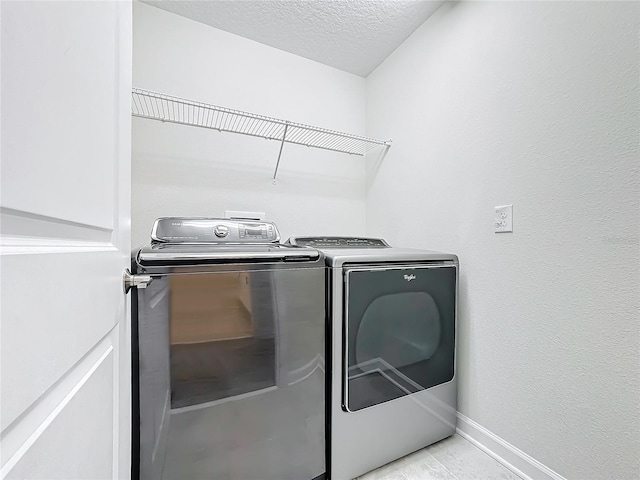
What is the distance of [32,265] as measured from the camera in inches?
9.9

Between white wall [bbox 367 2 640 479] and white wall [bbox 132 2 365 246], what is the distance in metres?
0.74

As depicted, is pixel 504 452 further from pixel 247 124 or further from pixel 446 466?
pixel 247 124

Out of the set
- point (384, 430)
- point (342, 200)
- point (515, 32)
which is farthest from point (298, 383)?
point (515, 32)

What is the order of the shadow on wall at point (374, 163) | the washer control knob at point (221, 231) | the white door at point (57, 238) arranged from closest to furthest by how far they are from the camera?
the white door at point (57, 238), the washer control knob at point (221, 231), the shadow on wall at point (374, 163)

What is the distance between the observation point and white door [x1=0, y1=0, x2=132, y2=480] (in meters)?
0.23

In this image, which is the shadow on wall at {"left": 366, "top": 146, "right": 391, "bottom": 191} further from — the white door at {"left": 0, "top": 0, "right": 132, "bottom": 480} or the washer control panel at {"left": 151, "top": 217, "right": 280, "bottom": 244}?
the white door at {"left": 0, "top": 0, "right": 132, "bottom": 480}

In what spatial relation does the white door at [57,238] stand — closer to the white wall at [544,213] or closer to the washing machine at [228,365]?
the washing machine at [228,365]

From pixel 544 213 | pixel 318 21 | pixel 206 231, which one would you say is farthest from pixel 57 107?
pixel 318 21

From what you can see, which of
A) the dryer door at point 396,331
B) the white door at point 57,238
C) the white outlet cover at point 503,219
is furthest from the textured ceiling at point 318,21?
the dryer door at point 396,331

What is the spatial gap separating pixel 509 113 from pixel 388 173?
0.86m

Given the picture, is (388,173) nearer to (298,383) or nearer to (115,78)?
(298,383)

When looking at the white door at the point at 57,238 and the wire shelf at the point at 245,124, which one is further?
the wire shelf at the point at 245,124

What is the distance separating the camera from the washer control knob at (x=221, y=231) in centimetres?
140

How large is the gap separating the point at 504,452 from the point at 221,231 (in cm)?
177
